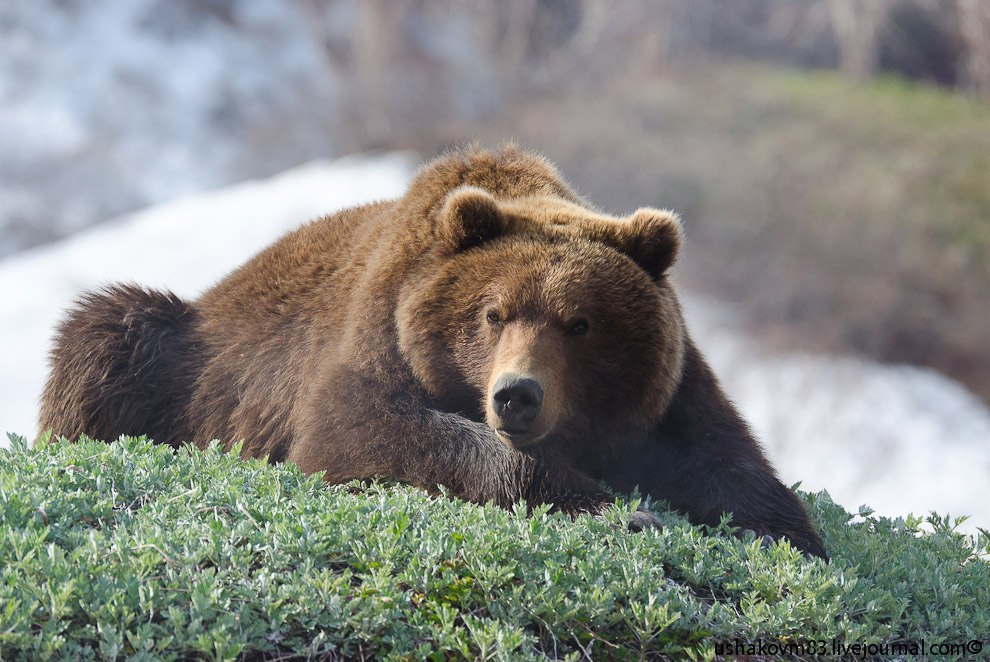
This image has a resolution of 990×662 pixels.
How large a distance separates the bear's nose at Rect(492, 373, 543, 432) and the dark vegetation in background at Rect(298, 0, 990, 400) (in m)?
12.8

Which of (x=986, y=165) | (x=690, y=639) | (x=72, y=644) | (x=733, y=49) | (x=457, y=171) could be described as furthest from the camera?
(x=733, y=49)

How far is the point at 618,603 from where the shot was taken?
3574 millimetres

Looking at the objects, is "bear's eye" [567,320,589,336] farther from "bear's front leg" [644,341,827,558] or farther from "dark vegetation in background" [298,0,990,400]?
"dark vegetation in background" [298,0,990,400]

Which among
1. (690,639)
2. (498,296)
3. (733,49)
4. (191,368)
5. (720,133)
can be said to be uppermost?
(733,49)

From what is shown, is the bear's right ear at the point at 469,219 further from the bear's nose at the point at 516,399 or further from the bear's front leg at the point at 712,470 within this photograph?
the bear's front leg at the point at 712,470

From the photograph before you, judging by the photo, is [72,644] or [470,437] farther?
[470,437]

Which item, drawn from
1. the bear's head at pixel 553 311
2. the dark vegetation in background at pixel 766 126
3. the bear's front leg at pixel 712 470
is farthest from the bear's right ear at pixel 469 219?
the dark vegetation in background at pixel 766 126

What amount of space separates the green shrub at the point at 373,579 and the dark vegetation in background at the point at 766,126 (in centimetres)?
1277

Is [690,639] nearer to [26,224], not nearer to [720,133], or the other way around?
[720,133]

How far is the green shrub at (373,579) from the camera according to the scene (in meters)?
3.08

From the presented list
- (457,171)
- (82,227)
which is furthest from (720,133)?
(457,171)

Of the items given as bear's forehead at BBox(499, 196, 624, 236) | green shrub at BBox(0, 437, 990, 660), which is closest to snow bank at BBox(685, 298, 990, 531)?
bear's forehead at BBox(499, 196, 624, 236)

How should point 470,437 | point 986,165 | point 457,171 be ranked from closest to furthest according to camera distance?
point 470,437, point 457,171, point 986,165

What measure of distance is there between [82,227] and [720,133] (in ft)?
36.7
